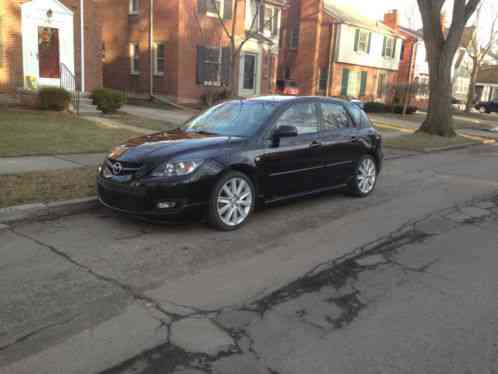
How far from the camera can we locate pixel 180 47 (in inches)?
904

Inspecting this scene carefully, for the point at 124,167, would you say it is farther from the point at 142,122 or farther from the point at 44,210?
the point at 142,122

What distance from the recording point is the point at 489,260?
17.6 feet

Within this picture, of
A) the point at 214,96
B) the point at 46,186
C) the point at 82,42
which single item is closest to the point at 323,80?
the point at 214,96

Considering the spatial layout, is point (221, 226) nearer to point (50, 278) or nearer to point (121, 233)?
point (121, 233)

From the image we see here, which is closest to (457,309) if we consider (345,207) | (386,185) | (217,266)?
(217,266)

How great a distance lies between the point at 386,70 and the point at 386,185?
34.7 meters

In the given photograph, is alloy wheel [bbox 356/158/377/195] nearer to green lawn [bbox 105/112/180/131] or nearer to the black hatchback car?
the black hatchback car

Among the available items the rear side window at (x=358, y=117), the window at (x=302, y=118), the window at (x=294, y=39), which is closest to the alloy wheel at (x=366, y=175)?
the rear side window at (x=358, y=117)

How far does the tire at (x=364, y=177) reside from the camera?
796 cm

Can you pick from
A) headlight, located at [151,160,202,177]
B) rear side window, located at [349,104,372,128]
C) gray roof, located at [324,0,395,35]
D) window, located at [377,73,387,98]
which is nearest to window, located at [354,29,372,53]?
gray roof, located at [324,0,395,35]

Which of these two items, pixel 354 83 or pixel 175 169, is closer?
pixel 175 169

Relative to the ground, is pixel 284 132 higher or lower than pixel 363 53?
lower

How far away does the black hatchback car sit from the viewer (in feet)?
18.1

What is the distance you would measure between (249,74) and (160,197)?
905 inches
